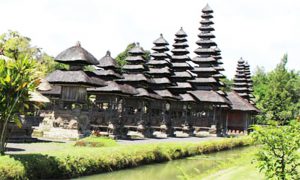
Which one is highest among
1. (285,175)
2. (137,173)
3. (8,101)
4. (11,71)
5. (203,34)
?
(203,34)

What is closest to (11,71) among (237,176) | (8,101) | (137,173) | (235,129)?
(8,101)

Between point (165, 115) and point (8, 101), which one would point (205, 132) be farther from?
point (8, 101)

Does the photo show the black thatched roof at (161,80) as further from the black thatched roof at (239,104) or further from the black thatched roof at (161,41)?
the black thatched roof at (239,104)

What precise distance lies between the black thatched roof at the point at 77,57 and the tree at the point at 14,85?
15.2 metres

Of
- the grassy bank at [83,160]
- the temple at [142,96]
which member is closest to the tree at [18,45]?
the temple at [142,96]

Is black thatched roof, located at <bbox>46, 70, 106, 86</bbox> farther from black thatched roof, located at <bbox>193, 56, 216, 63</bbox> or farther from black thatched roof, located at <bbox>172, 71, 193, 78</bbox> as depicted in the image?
black thatched roof, located at <bbox>193, 56, 216, 63</bbox>

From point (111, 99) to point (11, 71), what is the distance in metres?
19.6

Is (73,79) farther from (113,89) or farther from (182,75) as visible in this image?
(182,75)

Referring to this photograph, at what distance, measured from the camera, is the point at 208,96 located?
48.9m

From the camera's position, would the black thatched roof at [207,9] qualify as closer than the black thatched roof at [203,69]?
No

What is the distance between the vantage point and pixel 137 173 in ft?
63.6

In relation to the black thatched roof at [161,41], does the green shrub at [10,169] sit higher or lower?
lower

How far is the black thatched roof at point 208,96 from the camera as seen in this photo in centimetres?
4783

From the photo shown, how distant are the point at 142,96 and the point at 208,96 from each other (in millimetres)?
14049
